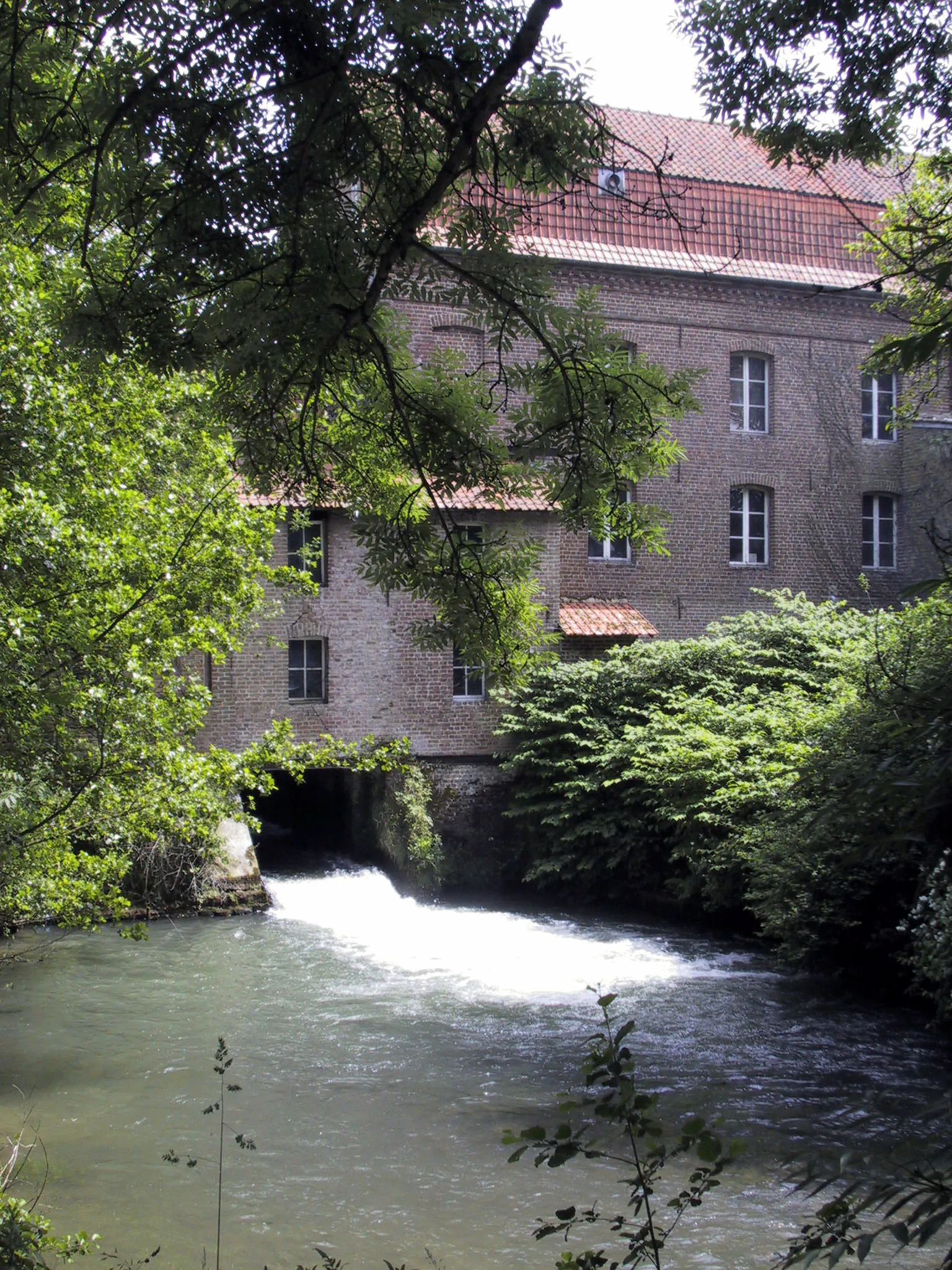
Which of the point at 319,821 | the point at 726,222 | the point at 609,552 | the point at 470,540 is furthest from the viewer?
the point at 726,222

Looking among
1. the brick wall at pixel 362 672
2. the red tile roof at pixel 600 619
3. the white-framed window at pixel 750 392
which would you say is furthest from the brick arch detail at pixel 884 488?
the brick wall at pixel 362 672

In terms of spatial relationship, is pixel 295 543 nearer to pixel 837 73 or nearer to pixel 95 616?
pixel 95 616

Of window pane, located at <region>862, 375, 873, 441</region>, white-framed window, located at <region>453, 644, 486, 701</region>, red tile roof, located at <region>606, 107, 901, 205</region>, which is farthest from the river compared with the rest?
red tile roof, located at <region>606, 107, 901, 205</region>

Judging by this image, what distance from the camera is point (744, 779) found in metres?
13.3

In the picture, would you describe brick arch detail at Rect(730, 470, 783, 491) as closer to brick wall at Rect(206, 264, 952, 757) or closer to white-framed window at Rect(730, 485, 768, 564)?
brick wall at Rect(206, 264, 952, 757)

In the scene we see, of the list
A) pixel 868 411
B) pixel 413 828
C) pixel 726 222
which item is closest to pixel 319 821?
pixel 413 828

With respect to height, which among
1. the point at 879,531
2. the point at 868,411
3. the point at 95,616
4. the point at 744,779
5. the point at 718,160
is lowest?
the point at 744,779

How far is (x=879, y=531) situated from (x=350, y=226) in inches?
770

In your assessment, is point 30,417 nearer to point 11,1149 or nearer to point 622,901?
point 11,1149

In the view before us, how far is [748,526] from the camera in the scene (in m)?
21.5

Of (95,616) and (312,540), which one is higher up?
(312,540)

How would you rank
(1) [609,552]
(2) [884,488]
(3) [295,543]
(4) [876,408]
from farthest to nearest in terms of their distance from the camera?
1. (4) [876,408]
2. (2) [884,488]
3. (1) [609,552]
4. (3) [295,543]

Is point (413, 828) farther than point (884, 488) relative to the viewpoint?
No

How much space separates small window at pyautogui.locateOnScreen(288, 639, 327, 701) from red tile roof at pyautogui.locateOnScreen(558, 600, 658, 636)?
12.4ft
